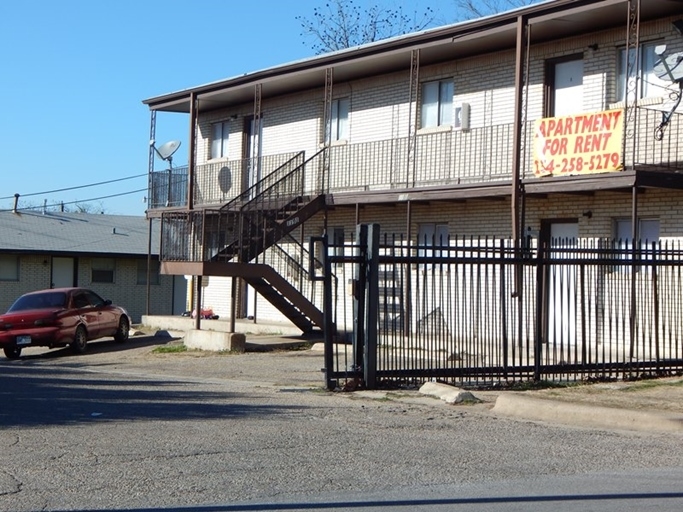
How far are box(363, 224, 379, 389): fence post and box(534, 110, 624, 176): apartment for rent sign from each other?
22.9ft

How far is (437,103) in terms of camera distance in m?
24.4

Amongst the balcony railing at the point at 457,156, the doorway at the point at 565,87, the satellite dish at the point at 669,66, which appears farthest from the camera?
the doorway at the point at 565,87

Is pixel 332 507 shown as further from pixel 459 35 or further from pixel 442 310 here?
pixel 459 35

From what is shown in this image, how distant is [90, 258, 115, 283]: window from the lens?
4353 centimetres

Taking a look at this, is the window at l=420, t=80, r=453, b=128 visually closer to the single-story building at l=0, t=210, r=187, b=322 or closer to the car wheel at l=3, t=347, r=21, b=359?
the car wheel at l=3, t=347, r=21, b=359

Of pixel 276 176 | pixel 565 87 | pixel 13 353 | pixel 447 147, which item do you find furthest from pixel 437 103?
pixel 13 353

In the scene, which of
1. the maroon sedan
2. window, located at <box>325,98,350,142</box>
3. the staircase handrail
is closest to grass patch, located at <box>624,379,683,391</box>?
the staircase handrail

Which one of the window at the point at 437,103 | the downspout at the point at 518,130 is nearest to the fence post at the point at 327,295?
the downspout at the point at 518,130

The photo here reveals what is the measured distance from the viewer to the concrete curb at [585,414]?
11242 millimetres

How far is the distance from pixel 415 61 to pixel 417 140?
6.78 feet

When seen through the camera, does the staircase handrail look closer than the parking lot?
No

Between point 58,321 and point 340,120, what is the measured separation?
873 cm

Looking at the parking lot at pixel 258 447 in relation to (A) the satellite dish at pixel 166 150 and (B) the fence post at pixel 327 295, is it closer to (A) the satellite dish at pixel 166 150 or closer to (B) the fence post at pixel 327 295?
(B) the fence post at pixel 327 295

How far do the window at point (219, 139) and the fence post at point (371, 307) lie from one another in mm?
18084
